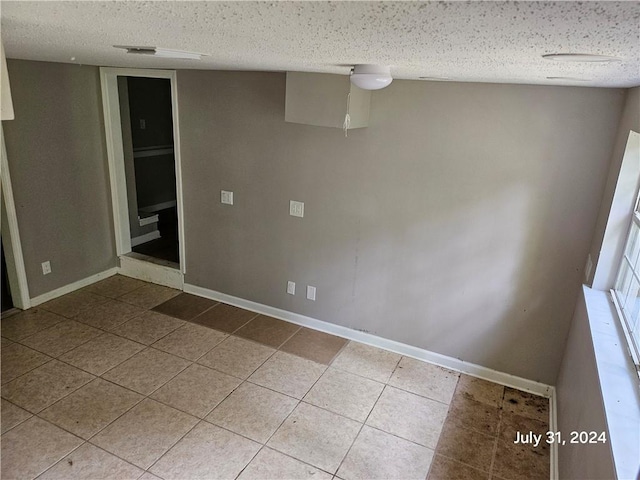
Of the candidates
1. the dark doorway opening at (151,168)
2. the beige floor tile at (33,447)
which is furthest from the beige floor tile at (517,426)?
the dark doorway opening at (151,168)

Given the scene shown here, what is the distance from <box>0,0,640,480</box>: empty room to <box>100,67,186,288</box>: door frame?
2 cm

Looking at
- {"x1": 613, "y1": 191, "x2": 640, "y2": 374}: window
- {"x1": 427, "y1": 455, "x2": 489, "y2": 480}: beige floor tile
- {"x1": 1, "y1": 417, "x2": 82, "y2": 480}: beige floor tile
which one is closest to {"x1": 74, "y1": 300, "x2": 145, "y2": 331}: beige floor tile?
{"x1": 1, "y1": 417, "x2": 82, "y2": 480}: beige floor tile

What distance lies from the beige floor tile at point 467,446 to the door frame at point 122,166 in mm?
2761

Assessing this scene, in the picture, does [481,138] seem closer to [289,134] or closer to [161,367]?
[289,134]

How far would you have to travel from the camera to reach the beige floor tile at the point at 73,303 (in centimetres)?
374

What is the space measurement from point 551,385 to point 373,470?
1.45 m

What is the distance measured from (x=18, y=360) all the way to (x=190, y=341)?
45.6 inches

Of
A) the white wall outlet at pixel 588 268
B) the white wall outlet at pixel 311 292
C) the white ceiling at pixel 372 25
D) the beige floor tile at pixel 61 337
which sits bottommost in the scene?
the beige floor tile at pixel 61 337

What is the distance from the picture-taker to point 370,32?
34.3 inches

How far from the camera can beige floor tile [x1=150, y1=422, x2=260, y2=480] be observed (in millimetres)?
2240

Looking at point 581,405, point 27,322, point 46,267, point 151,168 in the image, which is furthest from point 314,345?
point 151,168

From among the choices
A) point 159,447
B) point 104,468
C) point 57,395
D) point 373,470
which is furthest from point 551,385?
point 57,395

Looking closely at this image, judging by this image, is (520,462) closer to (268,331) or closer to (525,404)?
(525,404)

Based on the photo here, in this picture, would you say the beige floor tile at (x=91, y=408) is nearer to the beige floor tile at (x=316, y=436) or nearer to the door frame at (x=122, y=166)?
the beige floor tile at (x=316, y=436)
